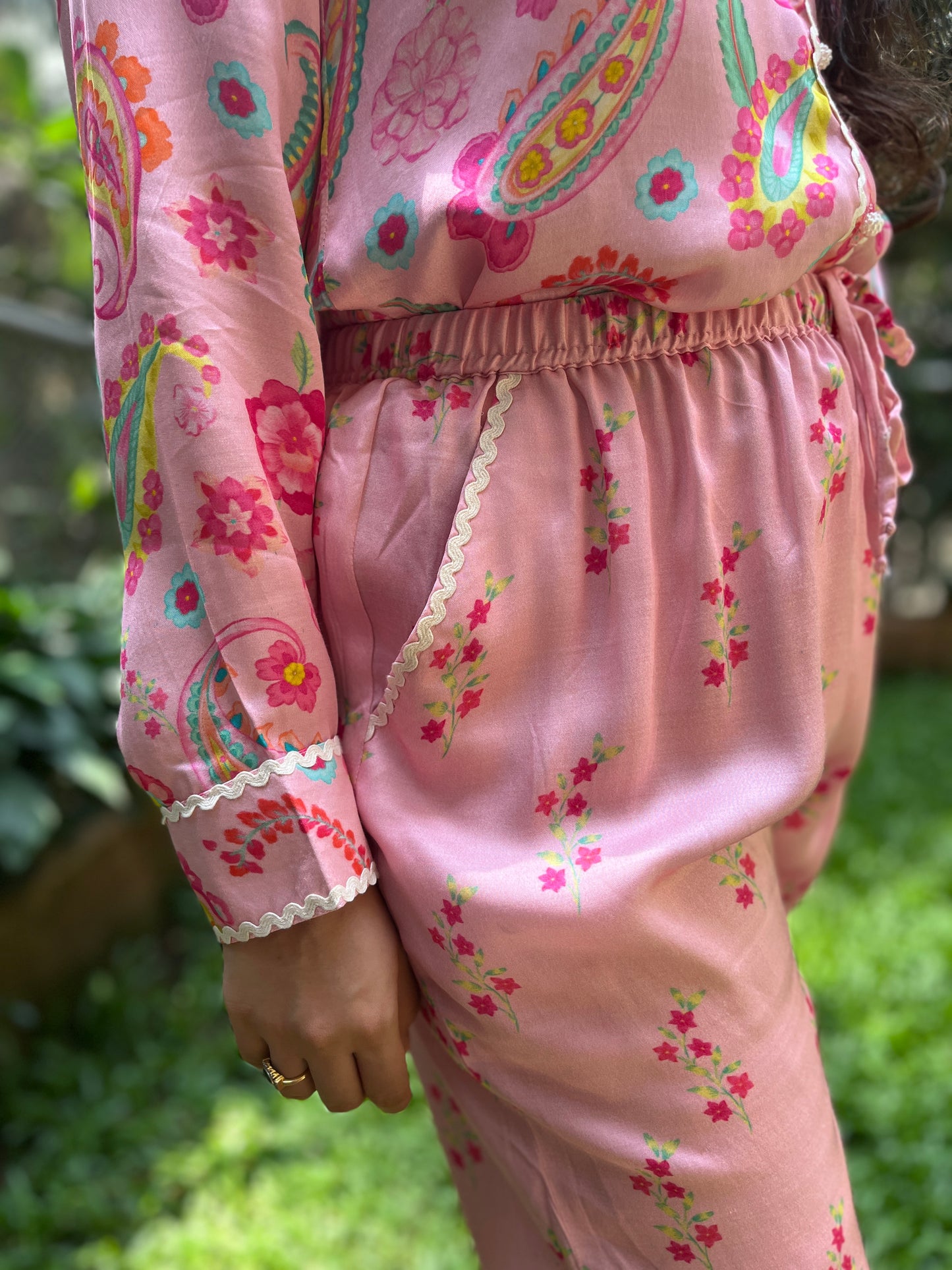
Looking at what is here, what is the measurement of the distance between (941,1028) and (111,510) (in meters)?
2.58

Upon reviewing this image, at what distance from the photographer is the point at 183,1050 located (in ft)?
7.00

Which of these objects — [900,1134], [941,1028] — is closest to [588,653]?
[900,1134]

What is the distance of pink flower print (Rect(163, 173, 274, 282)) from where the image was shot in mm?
664

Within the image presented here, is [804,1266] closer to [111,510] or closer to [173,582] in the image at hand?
[173,582]

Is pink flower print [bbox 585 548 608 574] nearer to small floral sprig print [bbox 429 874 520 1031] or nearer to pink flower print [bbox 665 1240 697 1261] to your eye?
small floral sprig print [bbox 429 874 520 1031]

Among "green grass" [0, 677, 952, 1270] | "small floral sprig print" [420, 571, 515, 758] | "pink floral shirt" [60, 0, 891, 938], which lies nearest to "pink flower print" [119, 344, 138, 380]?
"pink floral shirt" [60, 0, 891, 938]

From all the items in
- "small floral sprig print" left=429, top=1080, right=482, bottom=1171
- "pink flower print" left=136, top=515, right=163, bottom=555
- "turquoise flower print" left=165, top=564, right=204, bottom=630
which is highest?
"pink flower print" left=136, top=515, right=163, bottom=555

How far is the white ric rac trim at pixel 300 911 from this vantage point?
68cm

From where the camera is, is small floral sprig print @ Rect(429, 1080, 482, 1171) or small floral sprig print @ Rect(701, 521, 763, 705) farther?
small floral sprig print @ Rect(429, 1080, 482, 1171)

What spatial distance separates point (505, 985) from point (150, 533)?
1.28 ft

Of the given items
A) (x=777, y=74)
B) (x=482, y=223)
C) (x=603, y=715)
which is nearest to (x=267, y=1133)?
(x=603, y=715)

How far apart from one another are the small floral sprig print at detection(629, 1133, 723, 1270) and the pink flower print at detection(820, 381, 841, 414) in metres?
0.53

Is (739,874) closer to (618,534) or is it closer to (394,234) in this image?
(618,534)

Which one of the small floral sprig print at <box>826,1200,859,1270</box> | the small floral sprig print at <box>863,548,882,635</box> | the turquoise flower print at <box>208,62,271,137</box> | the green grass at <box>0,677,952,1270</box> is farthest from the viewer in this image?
the green grass at <box>0,677,952,1270</box>
